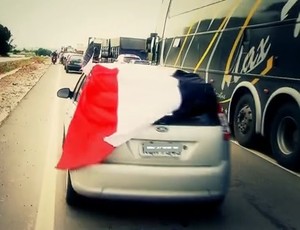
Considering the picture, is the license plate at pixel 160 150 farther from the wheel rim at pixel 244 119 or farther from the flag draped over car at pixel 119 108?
the wheel rim at pixel 244 119

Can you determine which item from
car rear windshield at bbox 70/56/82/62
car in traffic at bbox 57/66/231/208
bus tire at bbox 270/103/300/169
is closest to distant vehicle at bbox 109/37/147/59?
car rear windshield at bbox 70/56/82/62

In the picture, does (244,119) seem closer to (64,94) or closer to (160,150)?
(64,94)

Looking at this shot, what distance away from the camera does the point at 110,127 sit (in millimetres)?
4516

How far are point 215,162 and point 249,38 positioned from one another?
521 cm

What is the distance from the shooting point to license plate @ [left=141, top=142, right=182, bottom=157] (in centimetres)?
443

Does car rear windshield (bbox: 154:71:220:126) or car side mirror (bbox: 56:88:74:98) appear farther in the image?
car side mirror (bbox: 56:88:74:98)

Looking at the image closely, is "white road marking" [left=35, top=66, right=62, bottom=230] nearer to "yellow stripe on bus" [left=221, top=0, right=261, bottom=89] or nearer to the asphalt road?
the asphalt road

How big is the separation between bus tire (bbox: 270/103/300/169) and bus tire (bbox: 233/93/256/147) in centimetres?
84

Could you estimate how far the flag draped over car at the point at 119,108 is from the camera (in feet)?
14.6

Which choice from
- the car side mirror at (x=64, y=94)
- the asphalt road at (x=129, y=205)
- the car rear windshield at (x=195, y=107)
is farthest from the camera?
the car side mirror at (x=64, y=94)

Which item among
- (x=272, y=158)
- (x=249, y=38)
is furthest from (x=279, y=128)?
(x=249, y=38)

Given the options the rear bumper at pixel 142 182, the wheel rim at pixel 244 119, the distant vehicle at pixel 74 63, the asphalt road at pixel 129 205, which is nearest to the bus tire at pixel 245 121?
the wheel rim at pixel 244 119

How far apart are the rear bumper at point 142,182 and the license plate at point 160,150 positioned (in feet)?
0.41

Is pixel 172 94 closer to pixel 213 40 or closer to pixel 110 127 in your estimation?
pixel 110 127
